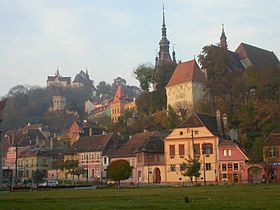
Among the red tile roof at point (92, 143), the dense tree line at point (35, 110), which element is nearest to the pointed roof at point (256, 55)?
the red tile roof at point (92, 143)

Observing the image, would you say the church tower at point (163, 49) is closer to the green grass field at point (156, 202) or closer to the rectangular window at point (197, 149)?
the rectangular window at point (197, 149)

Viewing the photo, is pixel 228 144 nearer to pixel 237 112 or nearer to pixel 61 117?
pixel 237 112

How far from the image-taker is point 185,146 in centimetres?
6894

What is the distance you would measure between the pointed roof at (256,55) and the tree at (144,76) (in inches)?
705

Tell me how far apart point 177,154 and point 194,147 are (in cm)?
268

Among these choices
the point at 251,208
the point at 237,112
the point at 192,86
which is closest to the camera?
the point at 251,208

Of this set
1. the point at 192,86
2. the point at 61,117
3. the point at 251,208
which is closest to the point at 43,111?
the point at 61,117

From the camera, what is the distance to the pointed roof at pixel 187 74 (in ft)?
321

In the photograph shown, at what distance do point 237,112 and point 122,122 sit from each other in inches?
1439

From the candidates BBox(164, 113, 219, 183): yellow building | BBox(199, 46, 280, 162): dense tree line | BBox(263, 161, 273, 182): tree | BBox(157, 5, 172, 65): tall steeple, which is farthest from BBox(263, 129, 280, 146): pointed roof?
BBox(157, 5, 172, 65): tall steeple

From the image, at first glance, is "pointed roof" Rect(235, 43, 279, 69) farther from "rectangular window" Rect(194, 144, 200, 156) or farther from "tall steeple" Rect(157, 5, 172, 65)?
"rectangular window" Rect(194, 144, 200, 156)

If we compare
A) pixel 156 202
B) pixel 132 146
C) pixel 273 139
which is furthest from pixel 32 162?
pixel 156 202

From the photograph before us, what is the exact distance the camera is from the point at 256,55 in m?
104

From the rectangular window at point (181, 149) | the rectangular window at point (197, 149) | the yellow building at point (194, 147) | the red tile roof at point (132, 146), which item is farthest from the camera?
the red tile roof at point (132, 146)
